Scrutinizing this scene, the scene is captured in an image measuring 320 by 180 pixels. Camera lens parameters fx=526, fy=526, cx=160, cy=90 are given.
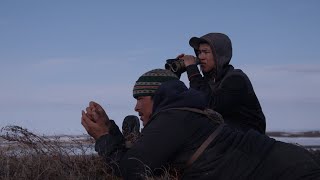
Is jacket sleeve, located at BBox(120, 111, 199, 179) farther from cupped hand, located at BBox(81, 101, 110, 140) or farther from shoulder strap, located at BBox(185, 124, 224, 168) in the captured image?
cupped hand, located at BBox(81, 101, 110, 140)

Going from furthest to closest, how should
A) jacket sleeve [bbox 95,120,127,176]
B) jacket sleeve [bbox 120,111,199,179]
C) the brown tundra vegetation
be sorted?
the brown tundra vegetation < jacket sleeve [bbox 95,120,127,176] < jacket sleeve [bbox 120,111,199,179]

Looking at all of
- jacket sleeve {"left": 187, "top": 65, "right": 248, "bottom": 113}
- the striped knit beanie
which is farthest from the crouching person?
jacket sleeve {"left": 187, "top": 65, "right": 248, "bottom": 113}

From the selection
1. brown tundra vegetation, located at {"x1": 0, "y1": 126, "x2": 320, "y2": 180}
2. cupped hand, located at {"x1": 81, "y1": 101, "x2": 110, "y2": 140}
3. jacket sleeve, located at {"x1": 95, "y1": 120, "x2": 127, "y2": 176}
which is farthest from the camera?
brown tundra vegetation, located at {"x1": 0, "y1": 126, "x2": 320, "y2": 180}

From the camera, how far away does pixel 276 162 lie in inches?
137

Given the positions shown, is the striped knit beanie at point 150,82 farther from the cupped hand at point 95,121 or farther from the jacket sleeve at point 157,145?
the jacket sleeve at point 157,145

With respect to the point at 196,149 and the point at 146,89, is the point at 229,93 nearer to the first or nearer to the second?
the point at 146,89

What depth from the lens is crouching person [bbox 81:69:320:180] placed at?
3461 mm

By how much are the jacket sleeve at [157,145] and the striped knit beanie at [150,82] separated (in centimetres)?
41

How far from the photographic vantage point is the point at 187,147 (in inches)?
141

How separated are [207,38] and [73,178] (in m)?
2.27

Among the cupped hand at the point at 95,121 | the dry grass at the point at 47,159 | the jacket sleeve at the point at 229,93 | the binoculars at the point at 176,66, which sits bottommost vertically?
the dry grass at the point at 47,159

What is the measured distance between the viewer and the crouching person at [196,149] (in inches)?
136

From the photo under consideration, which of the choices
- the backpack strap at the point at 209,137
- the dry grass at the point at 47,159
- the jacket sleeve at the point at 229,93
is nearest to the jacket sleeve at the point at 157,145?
the backpack strap at the point at 209,137

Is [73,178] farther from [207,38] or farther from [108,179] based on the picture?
[207,38]
